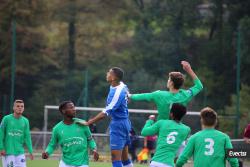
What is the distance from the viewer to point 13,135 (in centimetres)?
1648

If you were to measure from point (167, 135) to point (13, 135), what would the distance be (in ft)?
18.1

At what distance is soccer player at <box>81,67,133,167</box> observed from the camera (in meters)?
14.6

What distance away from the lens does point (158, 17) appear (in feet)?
173

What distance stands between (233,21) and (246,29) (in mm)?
5656

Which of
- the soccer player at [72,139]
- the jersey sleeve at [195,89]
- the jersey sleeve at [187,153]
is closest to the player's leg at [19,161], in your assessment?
the soccer player at [72,139]

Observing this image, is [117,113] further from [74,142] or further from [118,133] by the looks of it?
[74,142]

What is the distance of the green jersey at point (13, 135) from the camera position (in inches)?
646

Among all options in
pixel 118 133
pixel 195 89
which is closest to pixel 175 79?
pixel 195 89

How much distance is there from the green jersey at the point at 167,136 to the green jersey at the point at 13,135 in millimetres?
5141

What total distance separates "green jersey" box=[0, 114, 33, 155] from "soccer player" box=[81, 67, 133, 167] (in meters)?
2.24

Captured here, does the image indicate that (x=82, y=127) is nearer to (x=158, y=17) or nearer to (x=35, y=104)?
(x=35, y=104)

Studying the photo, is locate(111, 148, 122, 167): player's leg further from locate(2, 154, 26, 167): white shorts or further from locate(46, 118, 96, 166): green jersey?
locate(2, 154, 26, 167): white shorts

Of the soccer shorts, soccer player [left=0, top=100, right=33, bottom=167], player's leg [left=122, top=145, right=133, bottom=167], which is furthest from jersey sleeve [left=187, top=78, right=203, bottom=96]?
soccer player [left=0, top=100, right=33, bottom=167]

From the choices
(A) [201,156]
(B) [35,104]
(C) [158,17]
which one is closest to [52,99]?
(B) [35,104]
